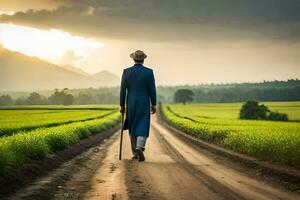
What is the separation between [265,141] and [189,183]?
22.5 ft

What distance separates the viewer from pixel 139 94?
1463 cm

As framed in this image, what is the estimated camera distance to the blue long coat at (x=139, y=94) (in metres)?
14.5

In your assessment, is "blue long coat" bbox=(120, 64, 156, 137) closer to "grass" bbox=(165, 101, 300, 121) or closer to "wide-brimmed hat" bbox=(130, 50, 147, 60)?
"wide-brimmed hat" bbox=(130, 50, 147, 60)

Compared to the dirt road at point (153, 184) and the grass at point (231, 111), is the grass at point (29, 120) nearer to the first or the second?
the dirt road at point (153, 184)

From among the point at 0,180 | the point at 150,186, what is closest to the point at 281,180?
the point at 150,186

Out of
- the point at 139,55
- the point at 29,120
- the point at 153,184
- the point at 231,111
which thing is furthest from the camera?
the point at 231,111

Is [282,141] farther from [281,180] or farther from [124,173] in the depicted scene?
[124,173]

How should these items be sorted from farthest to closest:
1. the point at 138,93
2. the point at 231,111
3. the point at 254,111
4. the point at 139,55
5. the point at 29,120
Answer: the point at 231,111 < the point at 254,111 < the point at 29,120 < the point at 138,93 < the point at 139,55

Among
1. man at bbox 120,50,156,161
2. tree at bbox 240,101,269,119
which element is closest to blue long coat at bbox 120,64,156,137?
man at bbox 120,50,156,161

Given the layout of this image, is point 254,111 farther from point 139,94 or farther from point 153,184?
point 153,184

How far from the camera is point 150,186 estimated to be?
359 inches

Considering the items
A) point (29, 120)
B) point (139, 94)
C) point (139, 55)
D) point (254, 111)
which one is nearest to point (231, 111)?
point (254, 111)

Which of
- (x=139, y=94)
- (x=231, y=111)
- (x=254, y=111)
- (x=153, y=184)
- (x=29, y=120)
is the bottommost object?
(x=231, y=111)

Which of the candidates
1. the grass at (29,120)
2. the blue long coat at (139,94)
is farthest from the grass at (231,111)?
the blue long coat at (139,94)
